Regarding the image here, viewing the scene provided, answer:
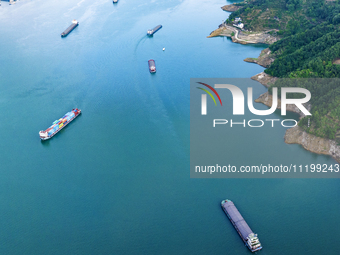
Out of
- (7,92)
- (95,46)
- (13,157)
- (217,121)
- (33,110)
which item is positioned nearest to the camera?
(13,157)

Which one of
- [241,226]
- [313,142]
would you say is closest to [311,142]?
[313,142]

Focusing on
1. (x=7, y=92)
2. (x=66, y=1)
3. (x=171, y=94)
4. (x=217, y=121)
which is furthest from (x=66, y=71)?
(x=66, y=1)

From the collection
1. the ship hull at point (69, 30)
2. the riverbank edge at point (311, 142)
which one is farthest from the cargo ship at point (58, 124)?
the ship hull at point (69, 30)

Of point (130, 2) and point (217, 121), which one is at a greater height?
point (130, 2)

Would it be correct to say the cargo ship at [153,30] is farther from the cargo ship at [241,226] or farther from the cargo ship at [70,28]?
the cargo ship at [241,226]

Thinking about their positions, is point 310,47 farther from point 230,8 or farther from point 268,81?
point 230,8

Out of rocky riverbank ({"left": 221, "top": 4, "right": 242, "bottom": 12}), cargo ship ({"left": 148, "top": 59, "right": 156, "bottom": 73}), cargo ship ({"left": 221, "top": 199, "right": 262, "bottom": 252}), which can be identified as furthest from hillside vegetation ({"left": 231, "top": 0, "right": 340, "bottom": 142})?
cargo ship ({"left": 148, "top": 59, "right": 156, "bottom": 73})

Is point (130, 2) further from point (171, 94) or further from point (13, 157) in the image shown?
point (13, 157)
